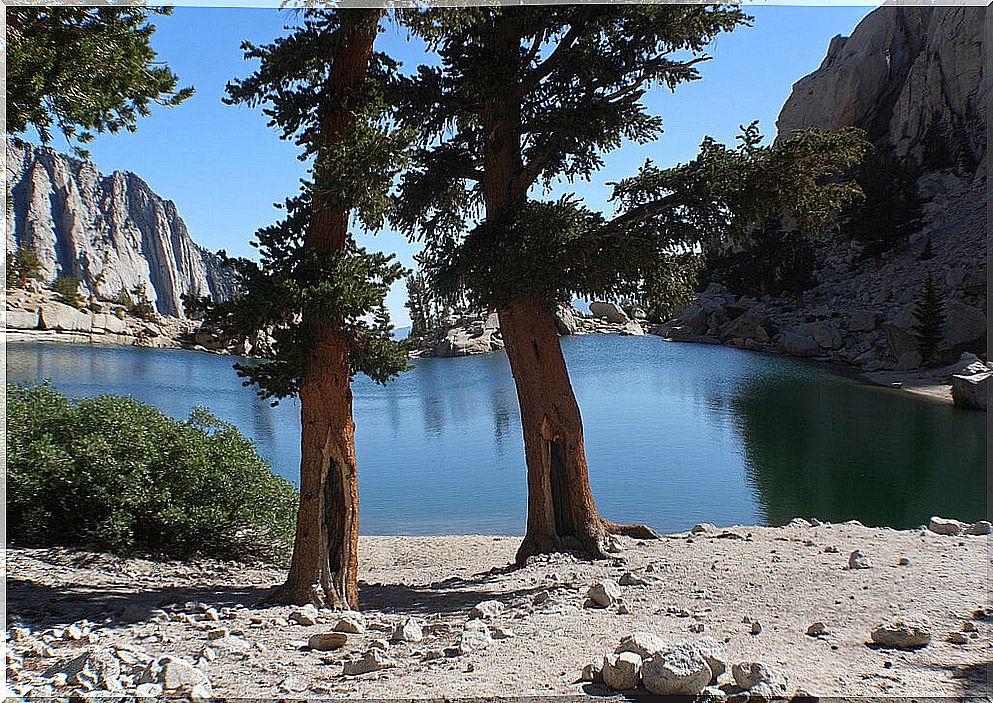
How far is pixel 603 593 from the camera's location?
6816 mm

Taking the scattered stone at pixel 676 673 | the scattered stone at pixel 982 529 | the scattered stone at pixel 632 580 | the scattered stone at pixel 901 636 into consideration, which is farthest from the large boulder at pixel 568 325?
the scattered stone at pixel 676 673

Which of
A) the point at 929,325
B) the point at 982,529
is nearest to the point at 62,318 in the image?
the point at 929,325

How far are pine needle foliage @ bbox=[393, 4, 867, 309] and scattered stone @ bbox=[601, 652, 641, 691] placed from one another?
5.03 metres

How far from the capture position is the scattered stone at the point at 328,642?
5.31 metres

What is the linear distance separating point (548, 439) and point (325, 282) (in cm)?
395

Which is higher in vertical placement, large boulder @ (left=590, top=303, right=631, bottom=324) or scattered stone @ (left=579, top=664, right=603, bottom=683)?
large boulder @ (left=590, top=303, right=631, bottom=324)

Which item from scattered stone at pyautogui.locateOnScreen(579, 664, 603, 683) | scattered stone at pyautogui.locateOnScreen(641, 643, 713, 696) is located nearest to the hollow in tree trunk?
scattered stone at pyautogui.locateOnScreen(579, 664, 603, 683)

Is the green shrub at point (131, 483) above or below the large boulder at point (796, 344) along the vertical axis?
below

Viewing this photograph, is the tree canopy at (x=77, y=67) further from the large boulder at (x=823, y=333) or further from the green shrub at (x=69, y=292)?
the green shrub at (x=69, y=292)

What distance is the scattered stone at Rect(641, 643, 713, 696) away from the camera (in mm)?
3877

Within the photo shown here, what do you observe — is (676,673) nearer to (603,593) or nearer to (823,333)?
(603,593)

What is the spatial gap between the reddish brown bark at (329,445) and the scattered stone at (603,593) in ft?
7.15

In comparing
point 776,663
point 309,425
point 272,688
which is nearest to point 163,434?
point 309,425

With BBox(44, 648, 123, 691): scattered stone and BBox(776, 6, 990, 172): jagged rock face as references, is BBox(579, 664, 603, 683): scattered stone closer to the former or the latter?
BBox(44, 648, 123, 691): scattered stone
